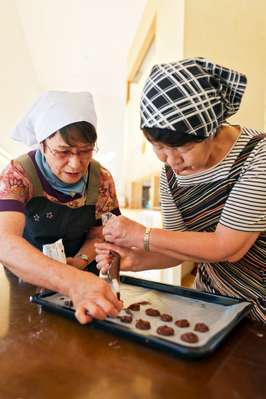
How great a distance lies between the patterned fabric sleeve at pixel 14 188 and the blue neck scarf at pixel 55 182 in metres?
0.06

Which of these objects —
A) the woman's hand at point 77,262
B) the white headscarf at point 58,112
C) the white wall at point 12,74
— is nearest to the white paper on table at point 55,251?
the woman's hand at point 77,262

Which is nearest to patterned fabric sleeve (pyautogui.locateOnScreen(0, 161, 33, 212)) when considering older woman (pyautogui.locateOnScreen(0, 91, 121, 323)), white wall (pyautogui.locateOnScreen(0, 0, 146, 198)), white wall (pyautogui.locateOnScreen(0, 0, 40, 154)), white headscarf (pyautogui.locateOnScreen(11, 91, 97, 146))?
older woman (pyautogui.locateOnScreen(0, 91, 121, 323))

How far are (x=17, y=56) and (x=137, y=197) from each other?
6.69 feet

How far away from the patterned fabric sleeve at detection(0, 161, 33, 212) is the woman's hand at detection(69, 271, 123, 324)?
0.99 ft

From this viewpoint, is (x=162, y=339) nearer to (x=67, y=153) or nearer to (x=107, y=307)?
(x=107, y=307)

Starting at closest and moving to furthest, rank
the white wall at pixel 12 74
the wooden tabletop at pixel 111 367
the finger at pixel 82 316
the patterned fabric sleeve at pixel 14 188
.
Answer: the wooden tabletop at pixel 111 367
the finger at pixel 82 316
the patterned fabric sleeve at pixel 14 188
the white wall at pixel 12 74

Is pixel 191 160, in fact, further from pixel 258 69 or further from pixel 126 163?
pixel 126 163

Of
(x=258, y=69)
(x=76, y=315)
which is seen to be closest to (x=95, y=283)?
(x=76, y=315)

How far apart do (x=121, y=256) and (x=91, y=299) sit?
0.23 meters

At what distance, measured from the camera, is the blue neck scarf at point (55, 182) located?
3.45ft

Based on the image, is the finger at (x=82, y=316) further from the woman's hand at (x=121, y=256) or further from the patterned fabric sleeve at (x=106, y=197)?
the patterned fabric sleeve at (x=106, y=197)

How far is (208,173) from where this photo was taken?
0.86 metres

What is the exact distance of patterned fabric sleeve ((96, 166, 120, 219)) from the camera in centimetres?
116

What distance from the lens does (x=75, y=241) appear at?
1163 mm
